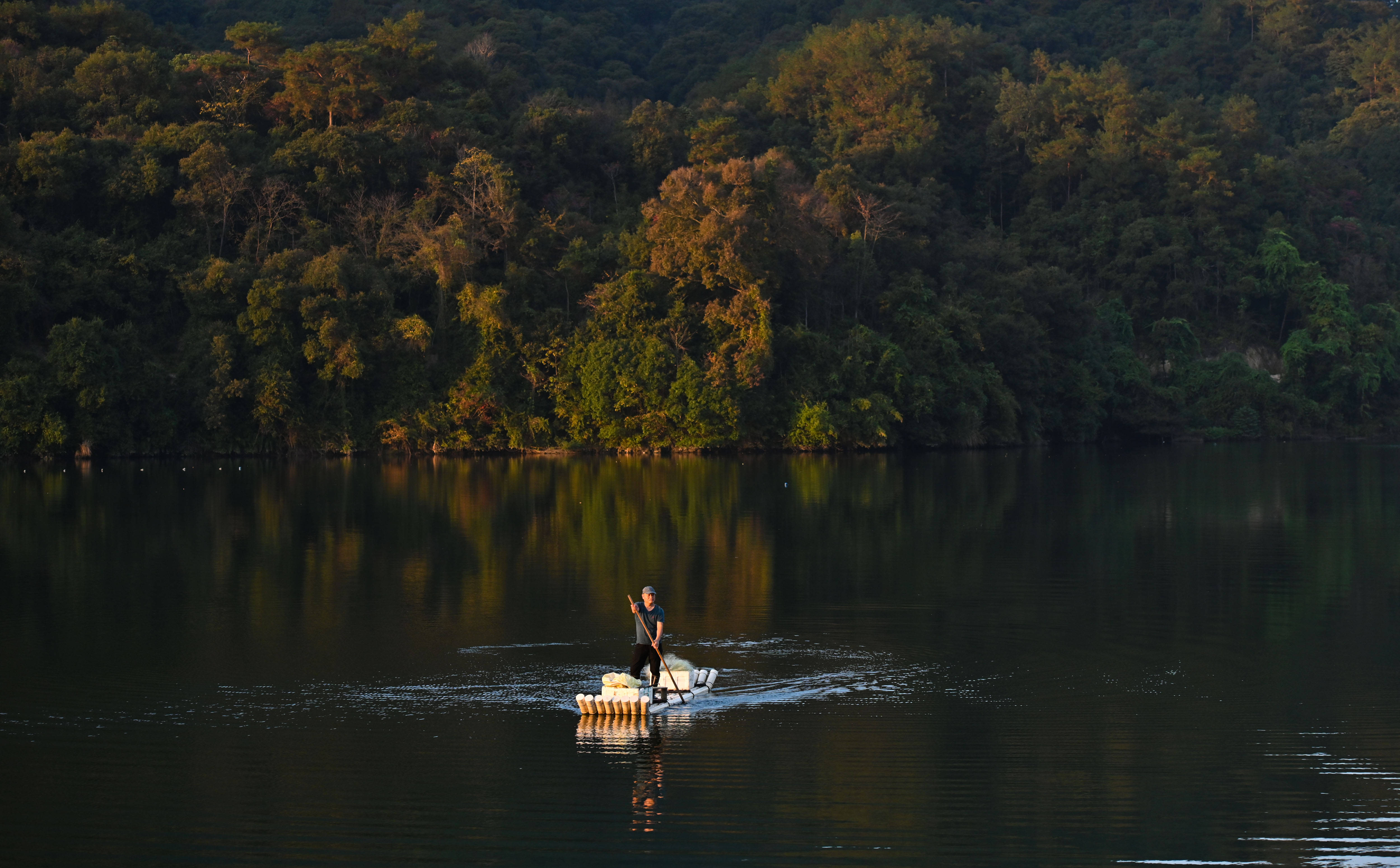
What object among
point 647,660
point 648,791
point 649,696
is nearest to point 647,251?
point 647,660

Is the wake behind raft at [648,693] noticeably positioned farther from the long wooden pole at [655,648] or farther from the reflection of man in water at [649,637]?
the reflection of man in water at [649,637]

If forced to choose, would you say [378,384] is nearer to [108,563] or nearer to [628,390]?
[628,390]

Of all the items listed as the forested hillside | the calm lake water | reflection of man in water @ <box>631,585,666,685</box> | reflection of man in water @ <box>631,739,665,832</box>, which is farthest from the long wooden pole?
the forested hillside

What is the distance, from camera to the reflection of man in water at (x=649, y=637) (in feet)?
46.4

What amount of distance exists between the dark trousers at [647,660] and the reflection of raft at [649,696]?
0.34 feet

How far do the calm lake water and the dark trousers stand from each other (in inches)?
25.4

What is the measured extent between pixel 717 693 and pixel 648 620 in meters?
1.02

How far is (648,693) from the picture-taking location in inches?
537

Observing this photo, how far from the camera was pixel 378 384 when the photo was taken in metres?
59.3

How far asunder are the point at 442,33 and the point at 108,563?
65.0 metres

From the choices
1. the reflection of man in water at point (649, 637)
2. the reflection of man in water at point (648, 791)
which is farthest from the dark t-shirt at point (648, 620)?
the reflection of man in water at point (648, 791)

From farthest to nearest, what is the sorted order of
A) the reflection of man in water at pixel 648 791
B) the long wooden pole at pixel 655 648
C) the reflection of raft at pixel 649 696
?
the long wooden pole at pixel 655 648, the reflection of raft at pixel 649 696, the reflection of man in water at pixel 648 791

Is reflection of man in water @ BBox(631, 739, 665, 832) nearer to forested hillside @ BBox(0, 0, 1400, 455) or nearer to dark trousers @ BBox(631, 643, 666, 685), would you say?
dark trousers @ BBox(631, 643, 666, 685)

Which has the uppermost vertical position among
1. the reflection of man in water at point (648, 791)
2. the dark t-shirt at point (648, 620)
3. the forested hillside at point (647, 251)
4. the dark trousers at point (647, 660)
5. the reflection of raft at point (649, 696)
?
the forested hillside at point (647, 251)
